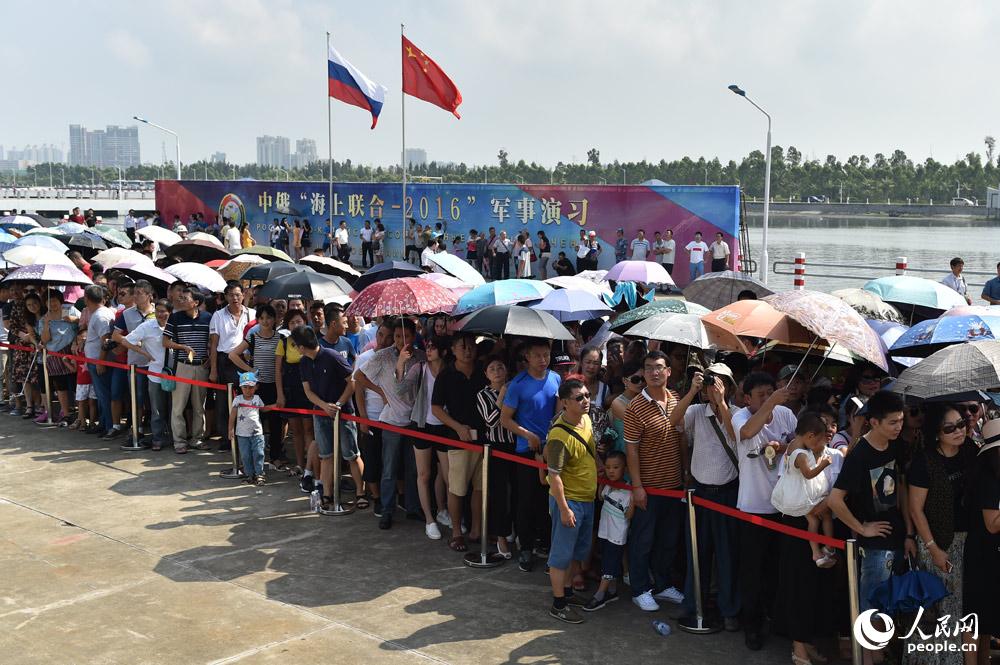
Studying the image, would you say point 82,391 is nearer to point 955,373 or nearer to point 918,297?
point 918,297

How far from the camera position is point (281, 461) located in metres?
10.6

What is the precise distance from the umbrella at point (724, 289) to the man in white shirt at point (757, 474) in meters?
4.33

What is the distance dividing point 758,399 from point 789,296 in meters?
1.09

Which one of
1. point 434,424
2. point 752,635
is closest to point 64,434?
point 434,424

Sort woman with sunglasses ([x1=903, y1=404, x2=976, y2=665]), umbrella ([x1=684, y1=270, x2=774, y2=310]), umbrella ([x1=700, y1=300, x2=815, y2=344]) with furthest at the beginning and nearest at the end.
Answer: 1. umbrella ([x1=684, y1=270, x2=774, y2=310])
2. umbrella ([x1=700, y1=300, x2=815, y2=344])
3. woman with sunglasses ([x1=903, y1=404, x2=976, y2=665])

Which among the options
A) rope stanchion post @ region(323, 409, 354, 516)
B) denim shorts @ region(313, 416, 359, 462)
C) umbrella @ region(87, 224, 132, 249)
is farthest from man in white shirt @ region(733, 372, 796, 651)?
umbrella @ region(87, 224, 132, 249)

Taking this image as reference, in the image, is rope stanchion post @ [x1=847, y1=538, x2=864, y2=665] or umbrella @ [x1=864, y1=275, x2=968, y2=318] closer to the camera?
rope stanchion post @ [x1=847, y1=538, x2=864, y2=665]

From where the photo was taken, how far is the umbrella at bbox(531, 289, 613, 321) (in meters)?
9.67

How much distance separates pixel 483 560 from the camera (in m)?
7.76

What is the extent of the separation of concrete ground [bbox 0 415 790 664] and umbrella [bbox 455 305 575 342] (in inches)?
72.9

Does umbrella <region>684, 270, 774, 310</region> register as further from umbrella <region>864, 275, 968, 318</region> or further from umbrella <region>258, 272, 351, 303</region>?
umbrella <region>258, 272, 351, 303</region>

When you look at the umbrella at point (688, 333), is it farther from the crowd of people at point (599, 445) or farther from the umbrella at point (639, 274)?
the umbrella at point (639, 274)

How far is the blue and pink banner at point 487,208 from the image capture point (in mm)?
25844

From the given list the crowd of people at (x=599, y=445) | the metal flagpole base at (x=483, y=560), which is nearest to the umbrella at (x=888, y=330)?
the crowd of people at (x=599, y=445)
